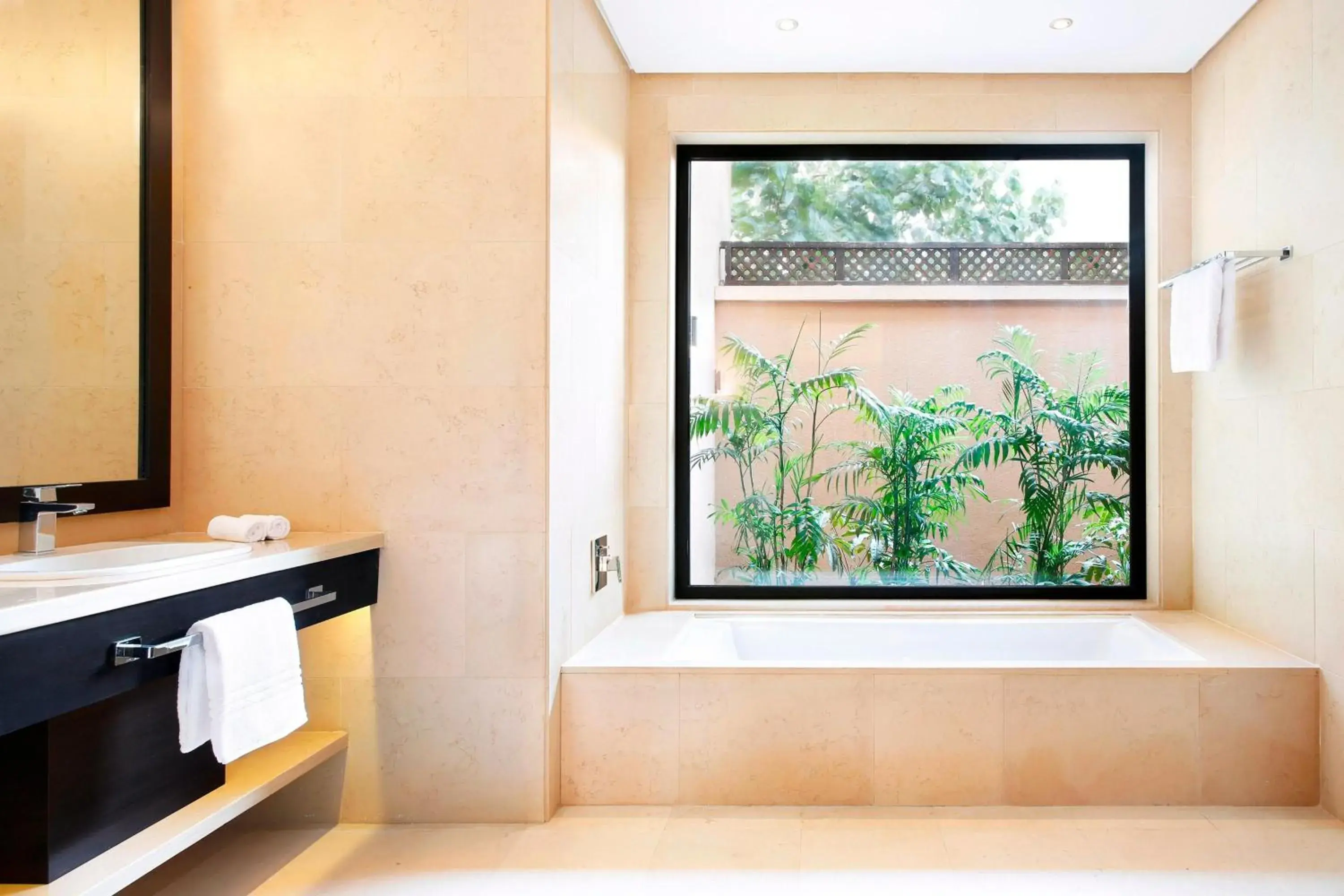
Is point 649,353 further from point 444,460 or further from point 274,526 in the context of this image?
point 274,526

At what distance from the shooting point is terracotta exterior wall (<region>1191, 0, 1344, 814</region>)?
2311 millimetres

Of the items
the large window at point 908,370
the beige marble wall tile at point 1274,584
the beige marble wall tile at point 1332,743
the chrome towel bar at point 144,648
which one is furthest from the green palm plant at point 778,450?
→ the chrome towel bar at point 144,648

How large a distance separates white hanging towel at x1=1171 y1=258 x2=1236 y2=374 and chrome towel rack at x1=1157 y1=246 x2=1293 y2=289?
0.01m

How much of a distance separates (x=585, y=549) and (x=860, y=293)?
1492 mm

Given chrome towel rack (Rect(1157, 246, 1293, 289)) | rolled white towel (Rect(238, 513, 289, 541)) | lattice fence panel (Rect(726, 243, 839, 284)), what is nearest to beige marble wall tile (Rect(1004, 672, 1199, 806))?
chrome towel rack (Rect(1157, 246, 1293, 289))

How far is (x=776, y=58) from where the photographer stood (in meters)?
3.04

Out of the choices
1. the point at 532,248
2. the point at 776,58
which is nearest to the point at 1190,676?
the point at 532,248

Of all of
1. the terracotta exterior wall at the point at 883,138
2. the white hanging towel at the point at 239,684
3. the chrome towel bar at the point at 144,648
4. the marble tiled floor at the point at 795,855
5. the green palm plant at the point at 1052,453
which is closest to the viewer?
the chrome towel bar at the point at 144,648

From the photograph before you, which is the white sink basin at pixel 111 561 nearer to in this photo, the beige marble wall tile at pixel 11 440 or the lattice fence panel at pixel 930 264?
the beige marble wall tile at pixel 11 440

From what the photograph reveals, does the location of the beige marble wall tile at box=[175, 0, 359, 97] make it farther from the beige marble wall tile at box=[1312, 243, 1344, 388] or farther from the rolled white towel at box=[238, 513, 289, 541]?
the beige marble wall tile at box=[1312, 243, 1344, 388]

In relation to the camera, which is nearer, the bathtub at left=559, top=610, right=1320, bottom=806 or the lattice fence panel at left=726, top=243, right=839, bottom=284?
the bathtub at left=559, top=610, right=1320, bottom=806

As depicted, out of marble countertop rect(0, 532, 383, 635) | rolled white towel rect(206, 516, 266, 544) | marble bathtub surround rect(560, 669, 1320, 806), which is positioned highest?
rolled white towel rect(206, 516, 266, 544)

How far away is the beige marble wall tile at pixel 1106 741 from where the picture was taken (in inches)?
91.1

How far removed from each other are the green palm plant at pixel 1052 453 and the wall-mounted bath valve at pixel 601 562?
146cm
